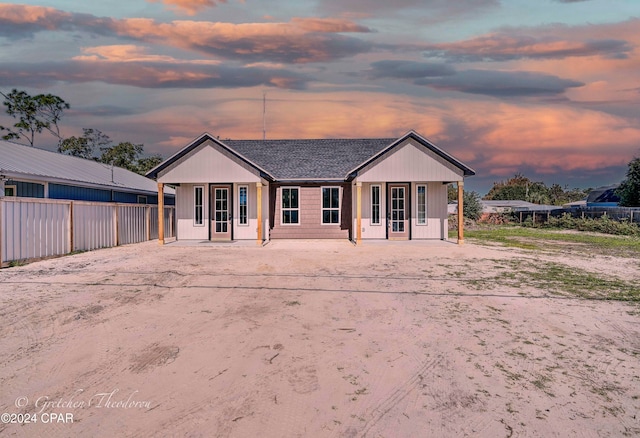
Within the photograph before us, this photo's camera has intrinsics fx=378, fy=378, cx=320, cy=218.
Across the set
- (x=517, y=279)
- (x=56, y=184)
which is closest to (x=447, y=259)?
(x=517, y=279)

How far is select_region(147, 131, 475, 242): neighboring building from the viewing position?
16.7 m

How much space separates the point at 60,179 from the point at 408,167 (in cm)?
1419

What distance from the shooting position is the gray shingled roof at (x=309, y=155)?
1931cm

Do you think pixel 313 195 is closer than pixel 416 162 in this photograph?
No

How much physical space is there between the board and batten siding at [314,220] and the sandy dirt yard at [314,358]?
9.85 meters

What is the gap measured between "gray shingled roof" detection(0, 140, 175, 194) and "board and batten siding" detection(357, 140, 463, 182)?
473 inches

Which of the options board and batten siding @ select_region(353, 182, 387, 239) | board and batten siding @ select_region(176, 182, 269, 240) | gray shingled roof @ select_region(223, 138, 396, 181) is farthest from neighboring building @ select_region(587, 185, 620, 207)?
board and batten siding @ select_region(176, 182, 269, 240)

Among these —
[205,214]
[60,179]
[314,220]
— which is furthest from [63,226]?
[314,220]

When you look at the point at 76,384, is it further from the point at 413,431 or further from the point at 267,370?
the point at 413,431

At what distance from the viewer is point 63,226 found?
1324cm

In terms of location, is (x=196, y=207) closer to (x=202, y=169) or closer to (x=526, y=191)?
(x=202, y=169)

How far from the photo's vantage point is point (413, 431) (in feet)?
10.3

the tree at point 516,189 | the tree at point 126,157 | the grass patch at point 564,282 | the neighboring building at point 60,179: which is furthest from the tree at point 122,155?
the tree at point 516,189

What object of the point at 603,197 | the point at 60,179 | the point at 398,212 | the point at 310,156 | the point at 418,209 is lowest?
the point at 398,212
